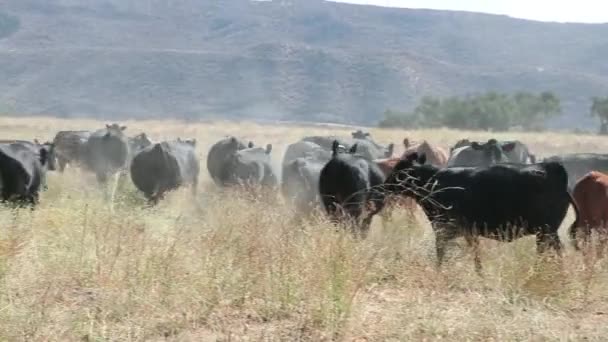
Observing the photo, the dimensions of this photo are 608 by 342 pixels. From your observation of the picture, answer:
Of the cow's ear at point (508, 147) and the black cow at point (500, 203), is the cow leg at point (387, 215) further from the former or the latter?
the cow's ear at point (508, 147)

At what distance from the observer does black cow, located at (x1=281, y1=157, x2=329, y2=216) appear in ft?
48.9

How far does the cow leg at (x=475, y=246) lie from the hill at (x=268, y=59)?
76920 mm

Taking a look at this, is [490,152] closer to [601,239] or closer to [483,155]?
[483,155]

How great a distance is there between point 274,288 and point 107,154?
15.3 meters

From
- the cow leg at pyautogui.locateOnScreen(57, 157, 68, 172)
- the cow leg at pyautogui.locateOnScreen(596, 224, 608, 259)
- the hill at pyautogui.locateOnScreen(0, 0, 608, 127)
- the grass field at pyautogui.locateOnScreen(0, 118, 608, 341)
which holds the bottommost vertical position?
the cow leg at pyautogui.locateOnScreen(57, 157, 68, 172)

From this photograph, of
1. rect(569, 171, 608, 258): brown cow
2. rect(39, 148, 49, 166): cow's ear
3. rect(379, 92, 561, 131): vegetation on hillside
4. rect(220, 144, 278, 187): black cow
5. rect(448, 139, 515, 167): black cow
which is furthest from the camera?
rect(379, 92, 561, 131): vegetation on hillside

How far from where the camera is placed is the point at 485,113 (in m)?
76.6

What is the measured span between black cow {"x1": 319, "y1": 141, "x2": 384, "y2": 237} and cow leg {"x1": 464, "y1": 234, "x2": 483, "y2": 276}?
6.09 feet

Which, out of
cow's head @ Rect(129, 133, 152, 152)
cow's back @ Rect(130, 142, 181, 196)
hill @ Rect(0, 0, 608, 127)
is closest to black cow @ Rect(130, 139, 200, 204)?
cow's back @ Rect(130, 142, 181, 196)

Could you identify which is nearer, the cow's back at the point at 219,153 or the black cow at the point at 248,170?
the black cow at the point at 248,170

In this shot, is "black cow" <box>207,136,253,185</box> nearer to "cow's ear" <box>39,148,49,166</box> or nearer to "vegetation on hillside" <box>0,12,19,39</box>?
"cow's ear" <box>39,148,49,166</box>

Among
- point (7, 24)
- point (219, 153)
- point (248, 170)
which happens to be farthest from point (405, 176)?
point (7, 24)

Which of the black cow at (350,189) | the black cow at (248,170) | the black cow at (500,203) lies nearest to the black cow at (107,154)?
the black cow at (248,170)

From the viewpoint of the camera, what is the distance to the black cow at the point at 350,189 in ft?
38.4
